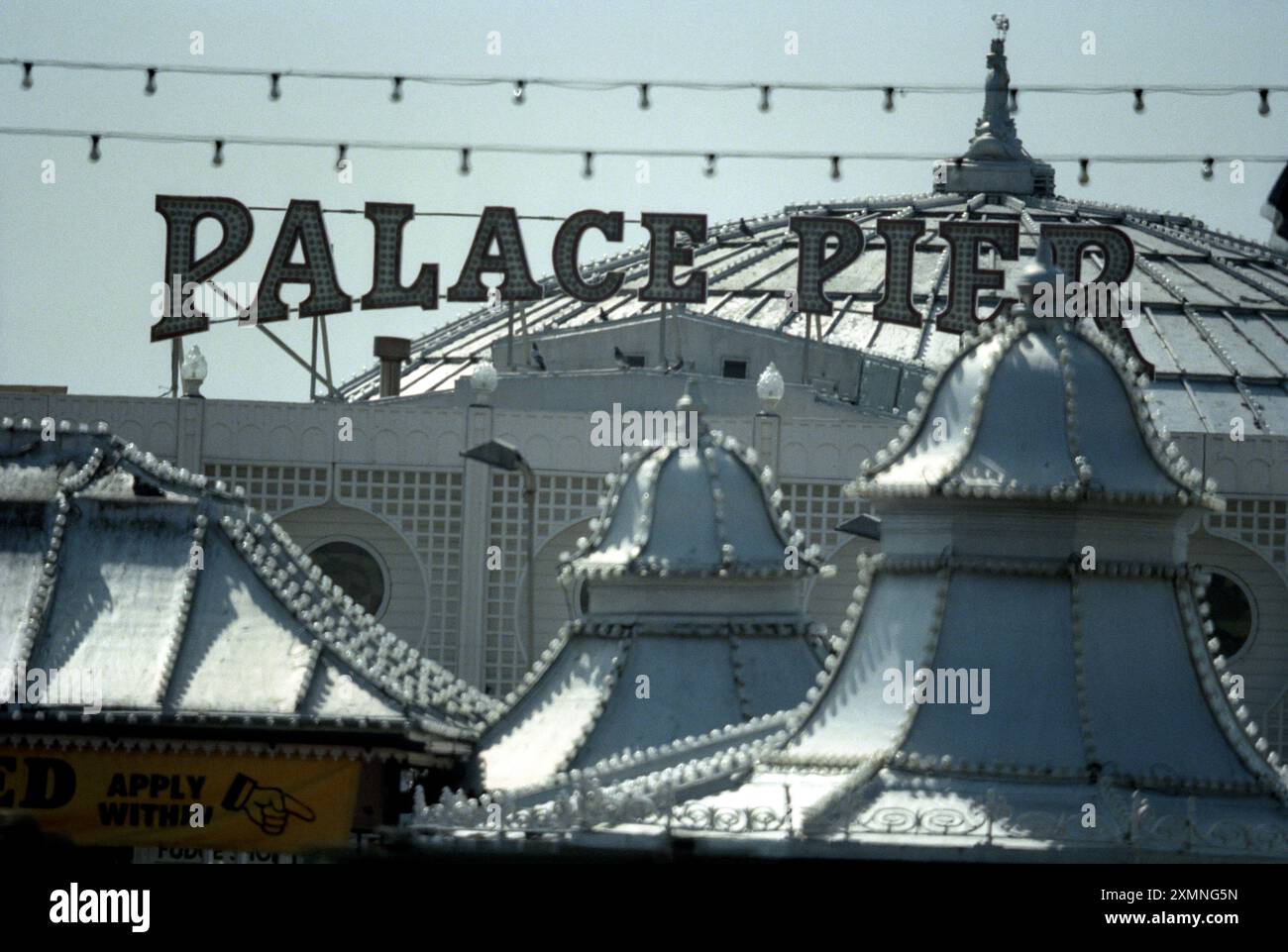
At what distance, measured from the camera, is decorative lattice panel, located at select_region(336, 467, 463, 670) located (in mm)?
45125

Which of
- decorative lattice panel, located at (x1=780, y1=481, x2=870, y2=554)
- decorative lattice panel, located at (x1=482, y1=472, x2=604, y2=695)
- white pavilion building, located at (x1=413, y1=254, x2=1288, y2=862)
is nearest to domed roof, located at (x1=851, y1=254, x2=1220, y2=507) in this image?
white pavilion building, located at (x1=413, y1=254, x2=1288, y2=862)

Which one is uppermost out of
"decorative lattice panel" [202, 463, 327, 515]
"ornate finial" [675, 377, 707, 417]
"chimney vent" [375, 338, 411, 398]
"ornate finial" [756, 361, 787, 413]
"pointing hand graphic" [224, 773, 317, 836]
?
"chimney vent" [375, 338, 411, 398]

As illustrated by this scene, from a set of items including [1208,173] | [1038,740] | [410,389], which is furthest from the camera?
[410,389]

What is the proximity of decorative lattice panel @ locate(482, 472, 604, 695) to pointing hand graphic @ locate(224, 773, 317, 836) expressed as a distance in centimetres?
1325

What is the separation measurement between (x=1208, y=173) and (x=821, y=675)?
1437 centimetres

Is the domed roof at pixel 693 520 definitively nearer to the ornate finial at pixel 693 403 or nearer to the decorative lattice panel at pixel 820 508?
the ornate finial at pixel 693 403

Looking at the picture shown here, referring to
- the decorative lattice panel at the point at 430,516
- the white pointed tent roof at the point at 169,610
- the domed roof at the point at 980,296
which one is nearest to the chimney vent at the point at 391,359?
the domed roof at the point at 980,296

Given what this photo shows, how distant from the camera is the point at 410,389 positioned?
5888 cm

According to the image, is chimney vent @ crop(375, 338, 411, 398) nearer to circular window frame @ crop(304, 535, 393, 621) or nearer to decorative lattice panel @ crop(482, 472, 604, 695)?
circular window frame @ crop(304, 535, 393, 621)

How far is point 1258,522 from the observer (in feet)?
148

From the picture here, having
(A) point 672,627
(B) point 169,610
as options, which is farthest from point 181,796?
(A) point 672,627

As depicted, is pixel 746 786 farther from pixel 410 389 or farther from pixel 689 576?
pixel 410 389
